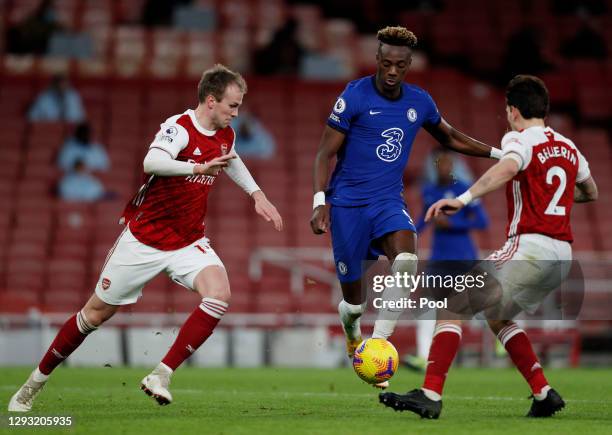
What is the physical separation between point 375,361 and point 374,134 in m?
1.55

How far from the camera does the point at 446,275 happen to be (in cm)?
1109

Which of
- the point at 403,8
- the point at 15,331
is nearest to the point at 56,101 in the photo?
the point at 15,331

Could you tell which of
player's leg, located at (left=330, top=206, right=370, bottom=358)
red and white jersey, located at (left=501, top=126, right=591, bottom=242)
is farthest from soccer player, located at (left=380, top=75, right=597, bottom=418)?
player's leg, located at (left=330, top=206, right=370, bottom=358)

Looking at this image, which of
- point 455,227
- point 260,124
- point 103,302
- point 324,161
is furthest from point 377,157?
point 260,124

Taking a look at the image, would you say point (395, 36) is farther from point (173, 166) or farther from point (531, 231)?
point (173, 166)

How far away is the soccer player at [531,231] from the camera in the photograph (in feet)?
23.1

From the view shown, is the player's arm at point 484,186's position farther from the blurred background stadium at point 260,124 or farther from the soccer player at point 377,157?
the blurred background stadium at point 260,124

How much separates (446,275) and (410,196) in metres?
7.11

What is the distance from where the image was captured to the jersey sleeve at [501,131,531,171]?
693cm

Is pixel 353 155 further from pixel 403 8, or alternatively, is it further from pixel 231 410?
pixel 403 8

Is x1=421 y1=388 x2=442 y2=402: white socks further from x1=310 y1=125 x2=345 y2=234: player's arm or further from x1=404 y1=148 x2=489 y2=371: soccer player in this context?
x1=404 y1=148 x2=489 y2=371: soccer player

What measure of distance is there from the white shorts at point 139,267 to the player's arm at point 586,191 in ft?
7.65

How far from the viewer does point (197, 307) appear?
289 inches

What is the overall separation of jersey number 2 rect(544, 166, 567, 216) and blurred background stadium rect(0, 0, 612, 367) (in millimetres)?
8011
